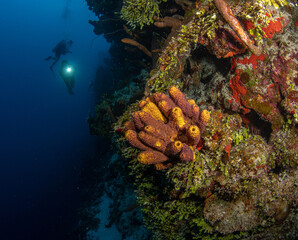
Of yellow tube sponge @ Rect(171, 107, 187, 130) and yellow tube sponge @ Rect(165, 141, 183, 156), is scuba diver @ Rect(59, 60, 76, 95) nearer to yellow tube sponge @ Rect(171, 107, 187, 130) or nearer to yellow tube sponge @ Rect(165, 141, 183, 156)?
yellow tube sponge @ Rect(171, 107, 187, 130)

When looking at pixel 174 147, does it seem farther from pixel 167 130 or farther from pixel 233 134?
pixel 233 134

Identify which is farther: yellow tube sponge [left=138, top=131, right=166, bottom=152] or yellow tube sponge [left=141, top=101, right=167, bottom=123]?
yellow tube sponge [left=141, top=101, right=167, bottom=123]

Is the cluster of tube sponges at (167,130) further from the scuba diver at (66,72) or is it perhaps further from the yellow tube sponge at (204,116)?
the scuba diver at (66,72)

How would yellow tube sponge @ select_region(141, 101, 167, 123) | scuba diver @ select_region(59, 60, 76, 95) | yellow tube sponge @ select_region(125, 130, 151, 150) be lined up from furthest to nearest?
scuba diver @ select_region(59, 60, 76, 95)
yellow tube sponge @ select_region(141, 101, 167, 123)
yellow tube sponge @ select_region(125, 130, 151, 150)

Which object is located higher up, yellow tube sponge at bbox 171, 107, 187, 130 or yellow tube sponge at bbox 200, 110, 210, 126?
yellow tube sponge at bbox 171, 107, 187, 130

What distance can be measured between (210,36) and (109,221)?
402 inches

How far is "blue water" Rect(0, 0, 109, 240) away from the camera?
19734 mm

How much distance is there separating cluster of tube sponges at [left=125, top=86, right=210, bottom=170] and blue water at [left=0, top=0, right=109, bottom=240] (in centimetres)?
1574

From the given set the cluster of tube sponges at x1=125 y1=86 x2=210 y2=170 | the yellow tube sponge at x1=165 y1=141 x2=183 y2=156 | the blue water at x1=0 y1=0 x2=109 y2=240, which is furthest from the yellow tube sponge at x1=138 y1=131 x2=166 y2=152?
the blue water at x1=0 y1=0 x2=109 y2=240

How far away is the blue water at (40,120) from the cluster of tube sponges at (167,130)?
15.7 metres

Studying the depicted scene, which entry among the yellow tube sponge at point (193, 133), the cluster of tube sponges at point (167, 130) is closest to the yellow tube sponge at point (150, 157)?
the cluster of tube sponges at point (167, 130)

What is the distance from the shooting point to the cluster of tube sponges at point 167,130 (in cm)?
209

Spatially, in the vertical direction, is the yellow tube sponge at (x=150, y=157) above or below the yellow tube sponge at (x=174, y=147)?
above

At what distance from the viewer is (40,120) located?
2393 inches
